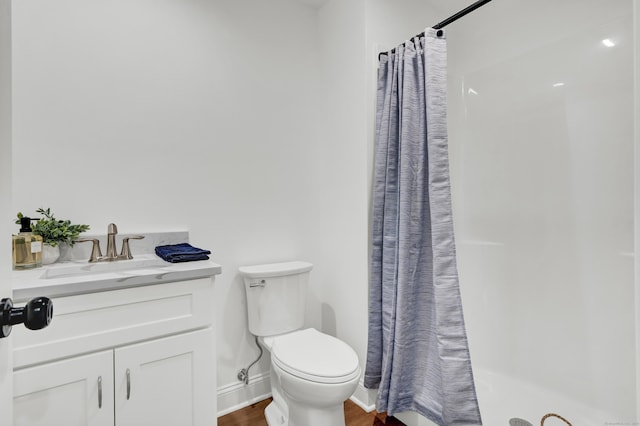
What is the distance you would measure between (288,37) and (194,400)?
2060 mm

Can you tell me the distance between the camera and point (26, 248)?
1349 mm

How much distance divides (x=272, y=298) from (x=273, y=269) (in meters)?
0.16

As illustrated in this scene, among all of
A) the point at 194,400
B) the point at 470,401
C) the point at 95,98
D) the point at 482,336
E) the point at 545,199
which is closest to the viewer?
the point at 194,400

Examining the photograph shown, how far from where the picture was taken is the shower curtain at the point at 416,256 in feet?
4.97

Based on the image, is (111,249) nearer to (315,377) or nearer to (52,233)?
(52,233)

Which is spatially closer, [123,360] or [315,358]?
[123,360]

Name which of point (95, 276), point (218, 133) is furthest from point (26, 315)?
point (218, 133)

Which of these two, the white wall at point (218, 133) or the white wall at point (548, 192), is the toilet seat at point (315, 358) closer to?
the white wall at point (218, 133)

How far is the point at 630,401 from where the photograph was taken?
60.2 inches

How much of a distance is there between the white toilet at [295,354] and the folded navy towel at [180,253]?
377 millimetres

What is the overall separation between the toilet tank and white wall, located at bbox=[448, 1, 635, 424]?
3.61 ft

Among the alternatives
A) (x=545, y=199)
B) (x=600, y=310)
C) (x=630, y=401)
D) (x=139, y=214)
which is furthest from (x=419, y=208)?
(x=139, y=214)

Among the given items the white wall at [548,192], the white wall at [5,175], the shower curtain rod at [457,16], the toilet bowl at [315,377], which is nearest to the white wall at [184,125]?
the toilet bowl at [315,377]

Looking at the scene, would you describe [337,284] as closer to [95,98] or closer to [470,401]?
[470,401]
